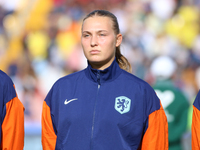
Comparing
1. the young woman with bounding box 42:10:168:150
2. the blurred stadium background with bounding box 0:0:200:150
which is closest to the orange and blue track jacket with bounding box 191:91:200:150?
the young woman with bounding box 42:10:168:150

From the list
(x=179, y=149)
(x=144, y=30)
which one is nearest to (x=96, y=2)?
(x=144, y=30)

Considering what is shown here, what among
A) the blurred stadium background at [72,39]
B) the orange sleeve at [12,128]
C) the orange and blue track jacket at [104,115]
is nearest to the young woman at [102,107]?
the orange and blue track jacket at [104,115]

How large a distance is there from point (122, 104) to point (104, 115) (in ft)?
0.53

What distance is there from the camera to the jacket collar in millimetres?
2662

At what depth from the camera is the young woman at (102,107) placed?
99.5 inches

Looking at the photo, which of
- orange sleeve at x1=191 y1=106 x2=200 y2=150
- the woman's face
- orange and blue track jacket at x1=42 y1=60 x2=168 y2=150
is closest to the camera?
orange and blue track jacket at x1=42 y1=60 x2=168 y2=150

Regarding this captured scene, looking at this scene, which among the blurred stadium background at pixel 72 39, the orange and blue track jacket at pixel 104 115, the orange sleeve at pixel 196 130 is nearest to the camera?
the orange and blue track jacket at pixel 104 115

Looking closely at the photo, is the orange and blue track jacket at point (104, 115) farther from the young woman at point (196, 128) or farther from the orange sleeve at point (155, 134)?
the young woman at point (196, 128)

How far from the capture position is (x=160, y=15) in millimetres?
8609

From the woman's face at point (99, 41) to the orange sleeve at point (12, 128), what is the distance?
0.69 metres

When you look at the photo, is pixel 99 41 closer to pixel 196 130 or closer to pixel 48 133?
pixel 48 133

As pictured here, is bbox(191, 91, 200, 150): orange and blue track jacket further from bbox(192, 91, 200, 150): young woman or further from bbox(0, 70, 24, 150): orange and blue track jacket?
bbox(0, 70, 24, 150): orange and blue track jacket

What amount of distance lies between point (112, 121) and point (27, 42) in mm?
6391

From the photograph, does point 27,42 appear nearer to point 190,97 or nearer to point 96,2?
point 96,2
